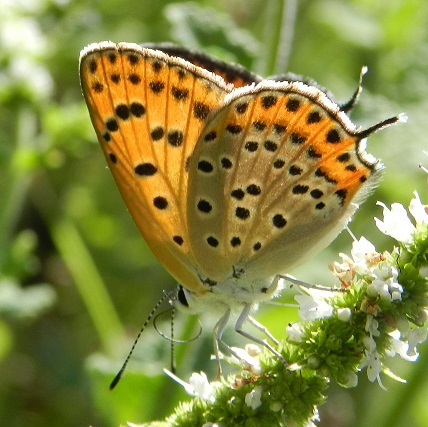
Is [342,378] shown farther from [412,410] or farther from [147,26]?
[147,26]

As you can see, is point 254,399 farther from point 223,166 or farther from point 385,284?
point 223,166

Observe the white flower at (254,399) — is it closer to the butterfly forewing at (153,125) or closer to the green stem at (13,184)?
the butterfly forewing at (153,125)

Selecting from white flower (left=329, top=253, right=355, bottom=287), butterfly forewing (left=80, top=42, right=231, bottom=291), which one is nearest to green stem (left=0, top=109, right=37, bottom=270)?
butterfly forewing (left=80, top=42, right=231, bottom=291)

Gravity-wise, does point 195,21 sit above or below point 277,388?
above

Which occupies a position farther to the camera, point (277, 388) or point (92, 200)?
point (92, 200)

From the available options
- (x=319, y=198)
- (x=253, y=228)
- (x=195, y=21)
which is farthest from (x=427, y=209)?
(x=195, y=21)

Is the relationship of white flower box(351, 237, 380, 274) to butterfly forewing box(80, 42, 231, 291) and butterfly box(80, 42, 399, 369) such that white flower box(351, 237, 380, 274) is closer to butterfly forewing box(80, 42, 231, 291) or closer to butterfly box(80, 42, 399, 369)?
butterfly box(80, 42, 399, 369)
